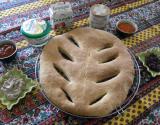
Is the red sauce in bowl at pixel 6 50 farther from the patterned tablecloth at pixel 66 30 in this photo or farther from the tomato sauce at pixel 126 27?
the tomato sauce at pixel 126 27

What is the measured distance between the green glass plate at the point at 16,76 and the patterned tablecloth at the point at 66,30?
0.02 meters

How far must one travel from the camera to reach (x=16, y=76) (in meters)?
0.68

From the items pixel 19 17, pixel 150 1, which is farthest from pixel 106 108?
pixel 150 1

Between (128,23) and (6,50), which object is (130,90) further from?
(6,50)

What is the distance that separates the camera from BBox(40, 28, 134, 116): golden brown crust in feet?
2.00

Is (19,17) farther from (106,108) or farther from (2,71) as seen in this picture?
(106,108)

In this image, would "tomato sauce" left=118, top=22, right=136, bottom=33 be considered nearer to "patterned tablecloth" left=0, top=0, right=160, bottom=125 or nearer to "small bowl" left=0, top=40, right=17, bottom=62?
"patterned tablecloth" left=0, top=0, right=160, bottom=125

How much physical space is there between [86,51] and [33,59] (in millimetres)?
174

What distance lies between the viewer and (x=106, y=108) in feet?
1.99

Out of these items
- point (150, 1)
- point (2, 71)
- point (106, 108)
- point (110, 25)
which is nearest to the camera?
point (106, 108)

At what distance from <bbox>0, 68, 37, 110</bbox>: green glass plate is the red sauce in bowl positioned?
2.4 inches

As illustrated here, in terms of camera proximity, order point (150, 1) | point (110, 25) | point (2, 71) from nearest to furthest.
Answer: point (2, 71), point (110, 25), point (150, 1)

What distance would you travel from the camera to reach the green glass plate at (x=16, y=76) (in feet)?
2.06

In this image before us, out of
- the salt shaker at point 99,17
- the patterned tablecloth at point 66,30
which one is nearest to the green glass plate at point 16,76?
the patterned tablecloth at point 66,30
